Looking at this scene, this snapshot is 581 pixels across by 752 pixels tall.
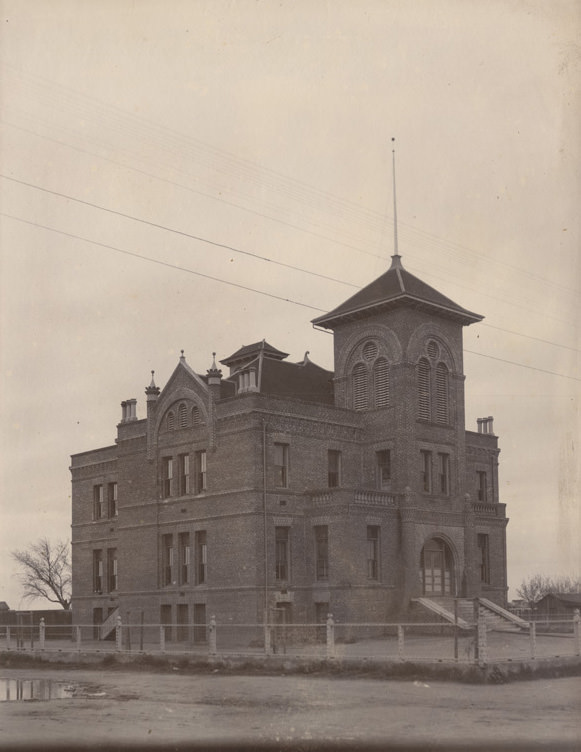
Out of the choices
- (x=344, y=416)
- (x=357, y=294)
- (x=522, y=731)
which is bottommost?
(x=522, y=731)

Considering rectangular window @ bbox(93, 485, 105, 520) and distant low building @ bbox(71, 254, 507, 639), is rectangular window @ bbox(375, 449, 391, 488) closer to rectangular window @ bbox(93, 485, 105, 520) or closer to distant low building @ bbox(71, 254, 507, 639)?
distant low building @ bbox(71, 254, 507, 639)

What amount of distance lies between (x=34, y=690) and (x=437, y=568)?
20516mm

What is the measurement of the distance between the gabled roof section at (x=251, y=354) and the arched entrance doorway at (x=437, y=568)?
1183 cm

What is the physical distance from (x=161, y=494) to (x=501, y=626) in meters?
15.2

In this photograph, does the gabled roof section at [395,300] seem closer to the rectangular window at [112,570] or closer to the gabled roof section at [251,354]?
the gabled roof section at [251,354]

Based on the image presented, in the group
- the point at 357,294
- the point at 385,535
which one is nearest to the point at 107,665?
the point at 385,535

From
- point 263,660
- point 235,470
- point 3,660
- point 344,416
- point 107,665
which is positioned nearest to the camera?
point 263,660

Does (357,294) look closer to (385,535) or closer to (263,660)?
(385,535)

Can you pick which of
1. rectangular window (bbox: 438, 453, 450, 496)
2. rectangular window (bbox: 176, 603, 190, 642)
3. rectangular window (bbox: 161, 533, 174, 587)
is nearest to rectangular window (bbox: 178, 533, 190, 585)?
rectangular window (bbox: 161, 533, 174, 587)

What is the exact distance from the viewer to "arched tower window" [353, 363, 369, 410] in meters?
42.7

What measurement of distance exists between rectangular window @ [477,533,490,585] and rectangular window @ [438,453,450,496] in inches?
130

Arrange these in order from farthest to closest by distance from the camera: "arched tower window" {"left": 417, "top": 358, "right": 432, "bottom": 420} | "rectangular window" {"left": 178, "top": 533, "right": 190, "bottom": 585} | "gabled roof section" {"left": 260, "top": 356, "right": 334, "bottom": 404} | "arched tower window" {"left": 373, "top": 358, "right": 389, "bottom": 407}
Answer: "gabled roof section" {"left": 260, "top": 356, "right": 334, "bottom": 404} < "arched tower window" {"left": 417, "top": 358, "right": 432, "bottom": 420} < "arched tower window" {"left": 373, "top": 358, "right": 389, "bottom": 407} < "rectangular window" {"left": 178, "top": 533, "right": 190, "bottom": 585}

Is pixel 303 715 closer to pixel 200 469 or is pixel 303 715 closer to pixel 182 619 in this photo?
pixel 200 469

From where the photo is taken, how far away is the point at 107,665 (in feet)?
107
